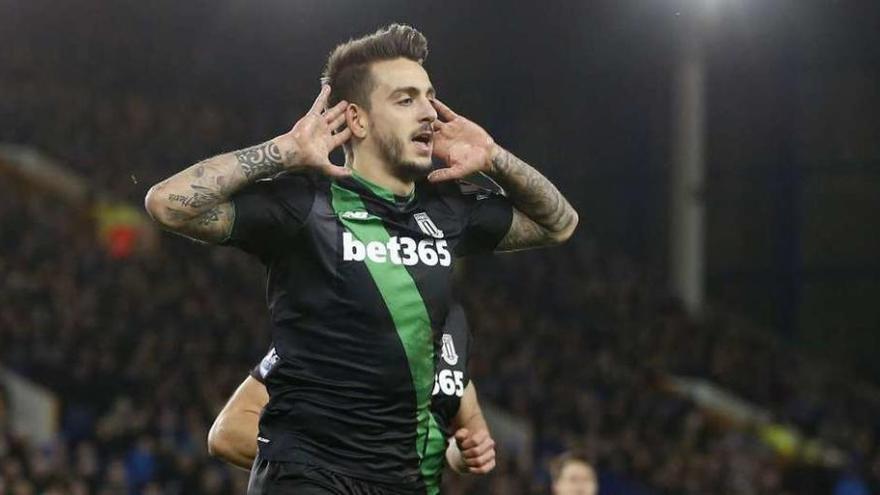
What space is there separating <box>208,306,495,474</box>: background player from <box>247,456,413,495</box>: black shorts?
312 millimetres

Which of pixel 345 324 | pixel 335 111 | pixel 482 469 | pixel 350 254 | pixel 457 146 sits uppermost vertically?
pixel 335 111

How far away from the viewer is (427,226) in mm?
4906

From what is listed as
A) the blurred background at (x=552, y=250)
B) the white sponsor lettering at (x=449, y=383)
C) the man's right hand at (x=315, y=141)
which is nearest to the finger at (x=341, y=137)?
the man's right hand at (x=315, y=141)

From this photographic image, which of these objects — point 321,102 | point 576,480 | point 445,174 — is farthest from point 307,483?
point 576,480

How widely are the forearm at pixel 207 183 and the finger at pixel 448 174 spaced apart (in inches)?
21.2

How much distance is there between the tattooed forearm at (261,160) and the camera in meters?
4.64

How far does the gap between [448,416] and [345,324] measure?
520 mm

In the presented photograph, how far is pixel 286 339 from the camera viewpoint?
4777 mm

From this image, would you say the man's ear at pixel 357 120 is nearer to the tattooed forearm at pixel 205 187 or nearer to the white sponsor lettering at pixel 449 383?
the tattooed forearm at pixel 205 187

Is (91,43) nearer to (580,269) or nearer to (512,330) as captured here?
(580,269)

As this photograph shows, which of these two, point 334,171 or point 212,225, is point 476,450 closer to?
point 334,171

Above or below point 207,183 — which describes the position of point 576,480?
below

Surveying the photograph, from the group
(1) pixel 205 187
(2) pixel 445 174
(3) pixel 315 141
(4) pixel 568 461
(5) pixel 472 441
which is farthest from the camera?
(4) pixel 568 461

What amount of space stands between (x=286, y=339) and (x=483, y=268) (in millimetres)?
17942
